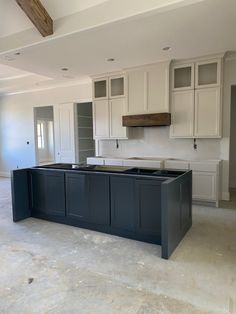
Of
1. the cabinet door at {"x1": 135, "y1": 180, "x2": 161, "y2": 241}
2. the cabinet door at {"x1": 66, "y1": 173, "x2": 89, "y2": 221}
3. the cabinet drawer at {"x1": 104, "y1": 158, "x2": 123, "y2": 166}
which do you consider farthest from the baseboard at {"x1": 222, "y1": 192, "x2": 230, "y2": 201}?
the cabinet door at {"x1": 66, "y1": 173, "x2": 89, "y2": 221}

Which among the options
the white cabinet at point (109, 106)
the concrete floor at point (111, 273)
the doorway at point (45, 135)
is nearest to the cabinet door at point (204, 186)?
the concrete floor at point (111, 273)

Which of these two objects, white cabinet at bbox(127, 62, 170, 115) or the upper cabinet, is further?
white cabinet at bbox(127, 62, 170, 115)

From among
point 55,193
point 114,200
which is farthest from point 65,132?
point 114,200

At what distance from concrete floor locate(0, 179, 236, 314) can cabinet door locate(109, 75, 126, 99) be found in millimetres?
3304

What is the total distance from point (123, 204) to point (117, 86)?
3323 millimetres

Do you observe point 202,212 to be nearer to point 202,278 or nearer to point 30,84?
point 202,278

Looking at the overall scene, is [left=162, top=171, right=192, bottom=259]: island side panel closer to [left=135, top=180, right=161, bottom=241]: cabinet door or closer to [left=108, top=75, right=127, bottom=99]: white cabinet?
[left=135, top=180, right=161, bottom=241]: cabinet door

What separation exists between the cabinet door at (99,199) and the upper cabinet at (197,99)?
232 cm

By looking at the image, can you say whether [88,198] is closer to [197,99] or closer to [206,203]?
[206,203]

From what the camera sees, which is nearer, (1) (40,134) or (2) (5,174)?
(2) (5,174)

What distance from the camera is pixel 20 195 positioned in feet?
12.5

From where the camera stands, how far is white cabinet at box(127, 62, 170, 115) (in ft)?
15.7

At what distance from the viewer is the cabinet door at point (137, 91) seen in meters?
4.99

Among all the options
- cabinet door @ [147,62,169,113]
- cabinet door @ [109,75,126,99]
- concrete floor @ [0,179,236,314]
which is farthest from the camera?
cabinet door @ [109,75,126,99]
